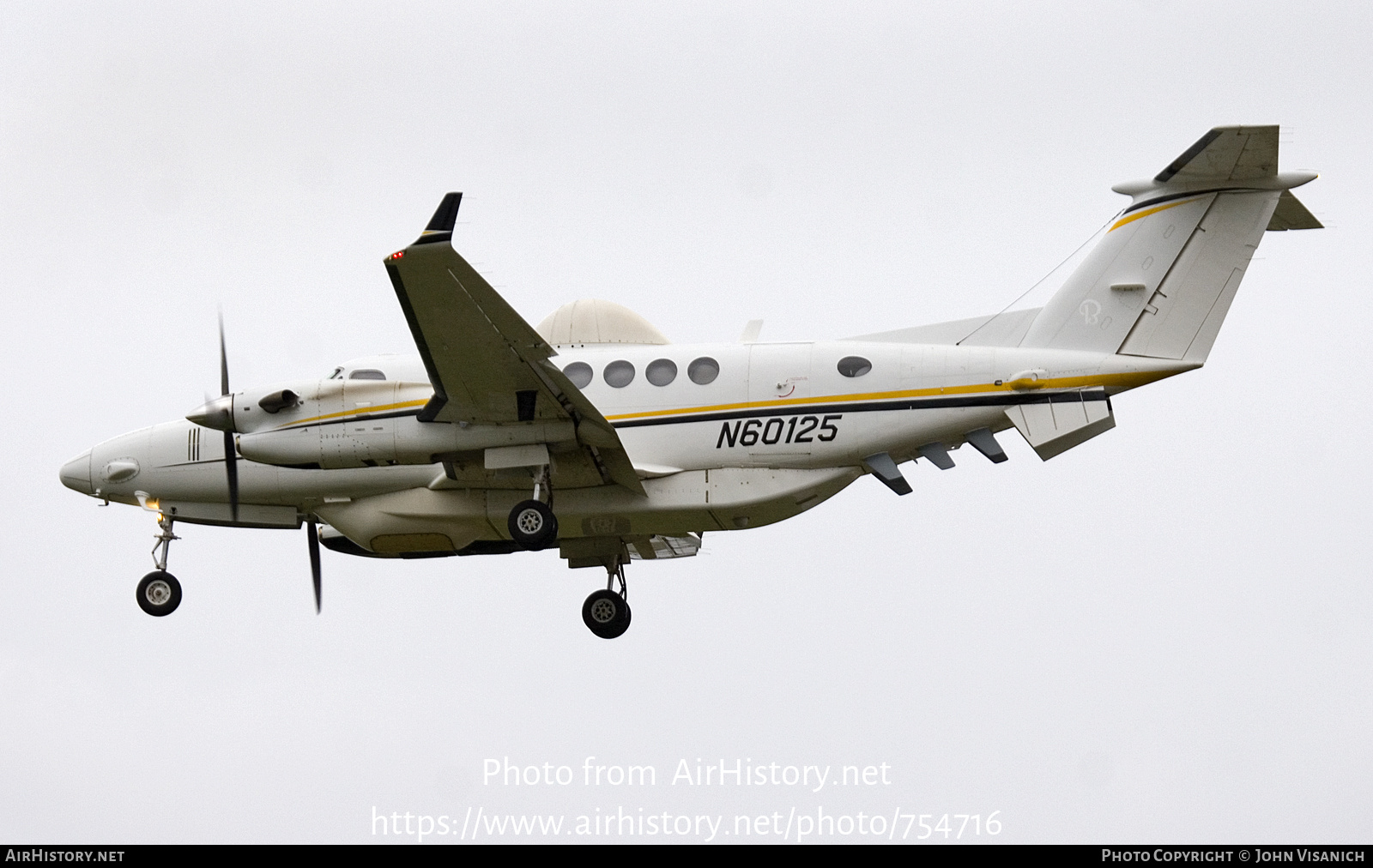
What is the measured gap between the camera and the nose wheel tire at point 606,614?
27.7m

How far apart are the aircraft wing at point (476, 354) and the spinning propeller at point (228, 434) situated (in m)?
3.09

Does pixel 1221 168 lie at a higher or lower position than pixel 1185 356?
higher

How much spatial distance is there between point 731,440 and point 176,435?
884 centimetres

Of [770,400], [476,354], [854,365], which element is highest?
[476,354]

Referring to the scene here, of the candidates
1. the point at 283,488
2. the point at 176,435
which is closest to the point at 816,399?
the point at 283,488

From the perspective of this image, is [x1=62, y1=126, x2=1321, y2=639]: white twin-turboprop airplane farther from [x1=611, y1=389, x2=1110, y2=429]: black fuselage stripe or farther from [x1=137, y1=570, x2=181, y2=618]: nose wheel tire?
[x1=137, y1=570, x2=181, y2=618]: nose wheel tire

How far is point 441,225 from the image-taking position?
21469mm

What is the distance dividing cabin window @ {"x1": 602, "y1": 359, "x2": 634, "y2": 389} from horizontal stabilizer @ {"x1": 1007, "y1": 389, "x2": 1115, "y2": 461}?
5.41 m

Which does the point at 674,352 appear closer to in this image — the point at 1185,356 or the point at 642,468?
the point at 642,468

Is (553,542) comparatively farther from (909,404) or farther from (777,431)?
(909,404)

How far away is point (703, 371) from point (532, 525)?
3.30 m

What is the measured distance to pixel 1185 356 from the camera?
2422cm

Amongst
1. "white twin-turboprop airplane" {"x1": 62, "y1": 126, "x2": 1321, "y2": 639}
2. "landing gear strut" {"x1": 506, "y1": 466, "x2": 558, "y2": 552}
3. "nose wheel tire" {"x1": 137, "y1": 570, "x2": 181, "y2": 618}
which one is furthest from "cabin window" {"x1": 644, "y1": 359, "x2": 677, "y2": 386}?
"nose wheel tire" {"x1": 137, "y1": 570, "x2": 181, "y2": 618}

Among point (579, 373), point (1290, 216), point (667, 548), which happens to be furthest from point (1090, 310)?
point (667, 548)
